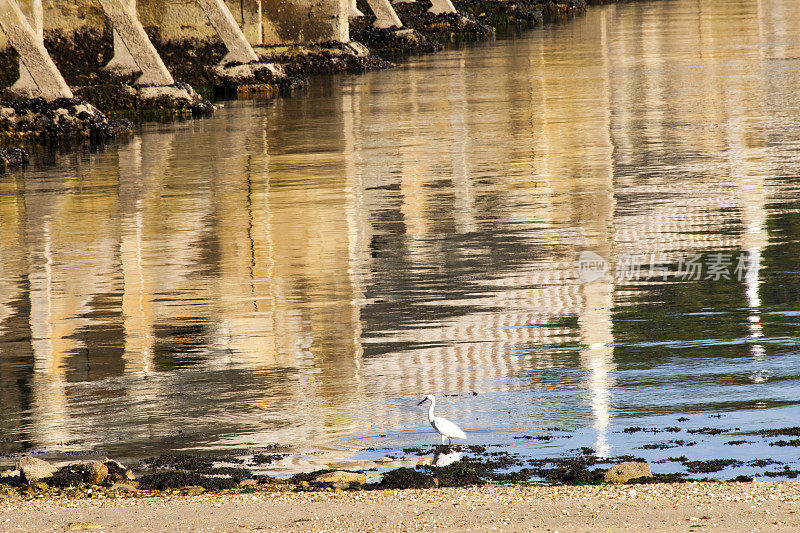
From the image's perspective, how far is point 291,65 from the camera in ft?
110

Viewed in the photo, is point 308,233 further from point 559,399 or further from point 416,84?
point 416,84

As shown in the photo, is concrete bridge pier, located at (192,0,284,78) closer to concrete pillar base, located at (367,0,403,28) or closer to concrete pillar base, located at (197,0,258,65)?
concrete pillar base, located at (197,0,258,65)

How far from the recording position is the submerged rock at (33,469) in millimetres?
7148

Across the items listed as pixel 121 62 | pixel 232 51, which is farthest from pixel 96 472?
pixel 232 51

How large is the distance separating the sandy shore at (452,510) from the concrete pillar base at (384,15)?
116 feet

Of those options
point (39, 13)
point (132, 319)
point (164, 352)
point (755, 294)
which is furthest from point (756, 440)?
point (39, 13)

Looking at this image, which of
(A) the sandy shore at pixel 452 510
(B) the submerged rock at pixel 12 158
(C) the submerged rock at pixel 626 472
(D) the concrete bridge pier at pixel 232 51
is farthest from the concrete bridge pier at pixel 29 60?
(C) the submerged rock at pixel 626 472

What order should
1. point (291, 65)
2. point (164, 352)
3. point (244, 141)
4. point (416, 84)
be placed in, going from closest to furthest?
point (164, 352) → point (244, 141) → point (416, 84) → point (291, 65)

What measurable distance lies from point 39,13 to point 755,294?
18874mm

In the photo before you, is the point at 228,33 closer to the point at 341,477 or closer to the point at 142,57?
the point at 142,57

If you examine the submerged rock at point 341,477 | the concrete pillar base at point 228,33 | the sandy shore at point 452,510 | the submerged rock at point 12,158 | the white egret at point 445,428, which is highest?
the concrete pillar base at point 228,33

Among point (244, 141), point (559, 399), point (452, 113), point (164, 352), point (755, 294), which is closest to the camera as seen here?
point (559, 399)

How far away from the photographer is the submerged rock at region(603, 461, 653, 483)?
→ 672cm

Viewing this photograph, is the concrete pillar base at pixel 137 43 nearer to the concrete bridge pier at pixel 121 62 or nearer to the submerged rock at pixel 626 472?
the concrete bridge pier at pixel 121 62
